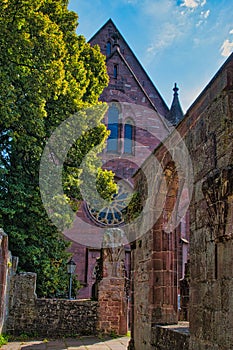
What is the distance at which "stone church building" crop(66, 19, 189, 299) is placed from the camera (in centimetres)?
2123

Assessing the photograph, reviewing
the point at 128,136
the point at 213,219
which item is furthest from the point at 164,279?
the point at 128,136

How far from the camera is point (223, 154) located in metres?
4.88

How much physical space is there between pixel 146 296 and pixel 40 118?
22.9 feet

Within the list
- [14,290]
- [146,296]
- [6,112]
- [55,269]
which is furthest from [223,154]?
[55,269]

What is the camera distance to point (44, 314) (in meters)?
12.5

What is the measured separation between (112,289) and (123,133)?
11094 mm

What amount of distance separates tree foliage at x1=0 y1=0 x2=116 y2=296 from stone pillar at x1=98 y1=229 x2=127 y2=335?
2.12 m

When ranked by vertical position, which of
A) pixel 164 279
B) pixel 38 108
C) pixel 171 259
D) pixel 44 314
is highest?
pixel 38 108

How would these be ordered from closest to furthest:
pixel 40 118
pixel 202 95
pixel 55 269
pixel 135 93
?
pixel 202 95
pixel 40 118
pixel 55 269
pixel 135 93

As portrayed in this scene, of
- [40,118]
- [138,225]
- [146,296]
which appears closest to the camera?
[146,296]

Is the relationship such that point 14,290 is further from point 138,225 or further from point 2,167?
Result: point 138,225

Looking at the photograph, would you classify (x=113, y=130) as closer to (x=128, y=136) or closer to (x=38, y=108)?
(x=128, y=136)

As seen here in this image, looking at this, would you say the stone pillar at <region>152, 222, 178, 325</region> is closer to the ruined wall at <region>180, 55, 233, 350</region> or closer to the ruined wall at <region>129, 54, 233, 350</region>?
the ruined wall at <region>129, 54, 233, 350</region>

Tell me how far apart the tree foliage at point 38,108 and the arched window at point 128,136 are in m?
6.59
